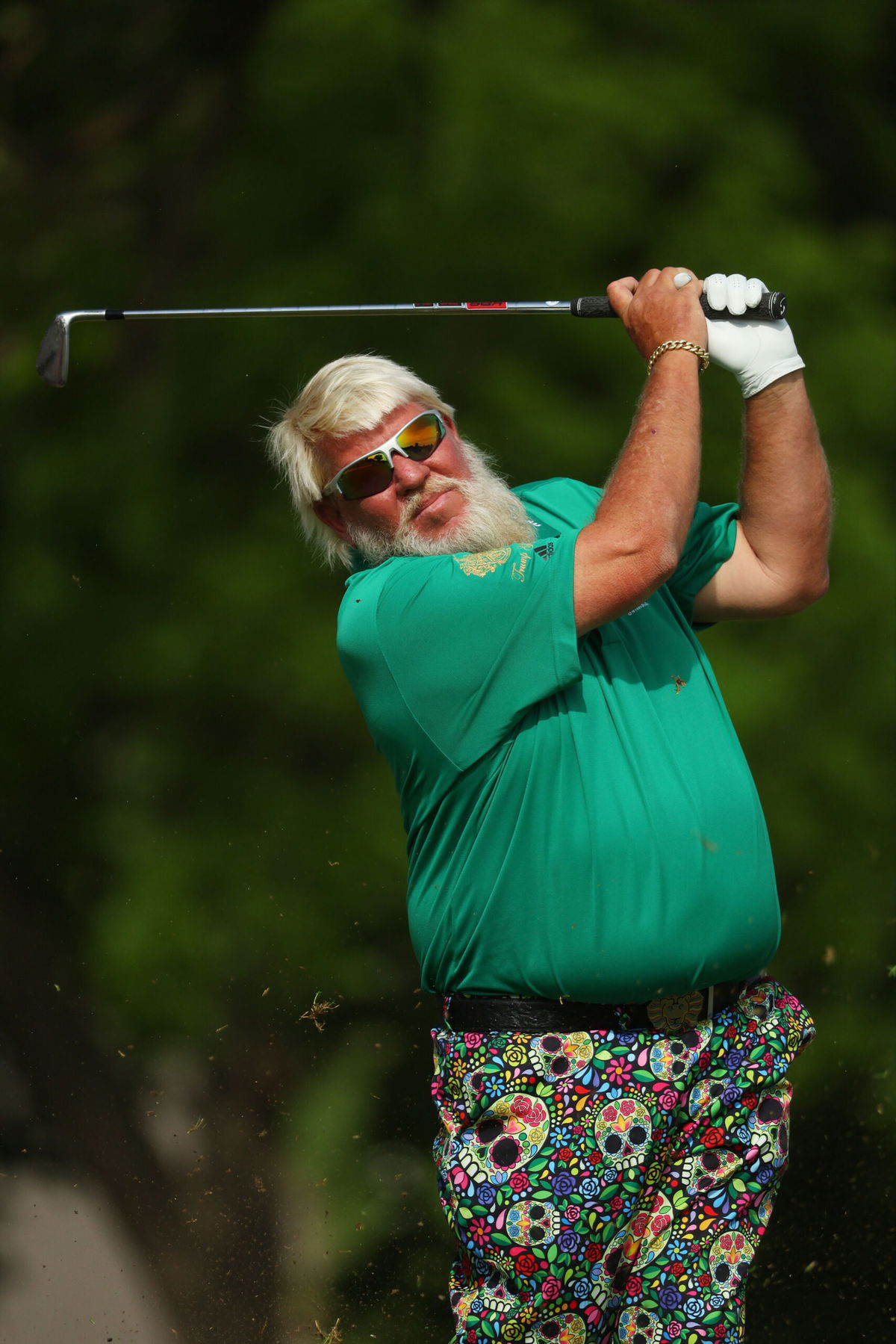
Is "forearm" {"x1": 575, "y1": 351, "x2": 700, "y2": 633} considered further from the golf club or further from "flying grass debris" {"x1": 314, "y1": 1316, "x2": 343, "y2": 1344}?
"flying grass debris" {"x1": 314, "y1": 1316, "x2": 343, "y2": 1344}

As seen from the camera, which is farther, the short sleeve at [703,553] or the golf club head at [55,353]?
the golf club head at [55,353]

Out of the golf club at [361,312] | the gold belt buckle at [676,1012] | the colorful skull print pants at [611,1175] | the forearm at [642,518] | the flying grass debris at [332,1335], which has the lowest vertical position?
the flying grass debris at [332,1335]

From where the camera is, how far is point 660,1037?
1.64m

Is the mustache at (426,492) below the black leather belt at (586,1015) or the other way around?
the other way around

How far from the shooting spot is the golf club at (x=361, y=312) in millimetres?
1739

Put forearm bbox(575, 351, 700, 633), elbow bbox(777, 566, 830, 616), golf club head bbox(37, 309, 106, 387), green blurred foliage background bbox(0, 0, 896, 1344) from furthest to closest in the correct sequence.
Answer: green blurred foliage background bbox(0, 0, 896, 1344), golf club head bbox(37, 309, 106, 387), elbow bbox(777, 566, 830, 616), forearm bbox(575, 351, 700, 633)

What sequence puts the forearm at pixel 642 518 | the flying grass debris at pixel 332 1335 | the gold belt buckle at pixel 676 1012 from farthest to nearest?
the flying grass debris at pixel 332 1335, the gold belt buckle at pixel 676 1012, the forearm at pixel 642 518

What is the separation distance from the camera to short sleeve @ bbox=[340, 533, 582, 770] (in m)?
1.57

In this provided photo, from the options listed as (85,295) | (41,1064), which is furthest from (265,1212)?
(85,295)

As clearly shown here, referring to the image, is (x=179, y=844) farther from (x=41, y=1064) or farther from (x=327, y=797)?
(x=41, y=1064)

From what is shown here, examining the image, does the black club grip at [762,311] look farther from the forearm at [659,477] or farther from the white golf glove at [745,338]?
the forearm at [659,477]

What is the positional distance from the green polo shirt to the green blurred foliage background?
152 cm

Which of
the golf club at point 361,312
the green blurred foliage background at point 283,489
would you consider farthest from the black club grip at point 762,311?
the green blurred foliage background at point 283,489

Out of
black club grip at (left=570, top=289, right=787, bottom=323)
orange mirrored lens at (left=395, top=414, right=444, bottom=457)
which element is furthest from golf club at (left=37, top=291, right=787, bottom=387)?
orange mirrored lens at (left=395, top=414, right=444, bottom=457)
